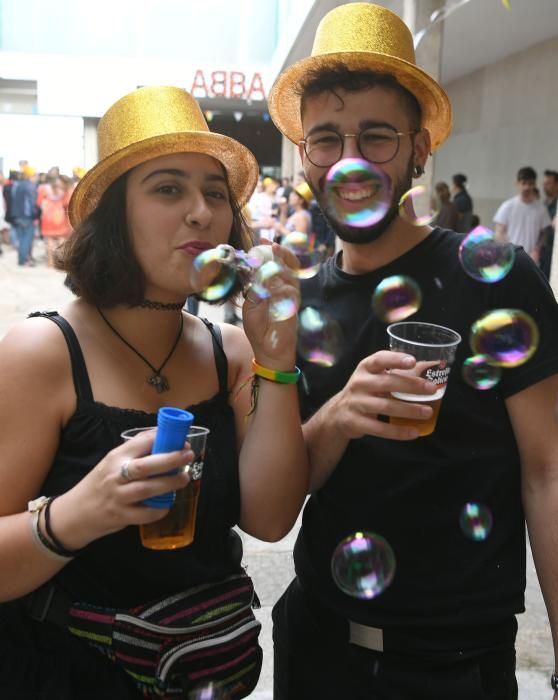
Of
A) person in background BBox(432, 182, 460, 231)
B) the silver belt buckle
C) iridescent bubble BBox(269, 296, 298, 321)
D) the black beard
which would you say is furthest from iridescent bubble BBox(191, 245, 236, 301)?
person in background BBox(432, 182, 460, 231)

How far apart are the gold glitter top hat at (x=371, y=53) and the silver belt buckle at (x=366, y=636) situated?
1236 mm

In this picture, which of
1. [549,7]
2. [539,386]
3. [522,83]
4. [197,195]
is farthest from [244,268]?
[522,83]

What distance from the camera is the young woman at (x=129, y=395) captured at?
4.27 feet

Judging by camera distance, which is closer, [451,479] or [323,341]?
[451,479]

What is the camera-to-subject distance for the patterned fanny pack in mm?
1332

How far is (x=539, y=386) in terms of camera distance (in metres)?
1.41

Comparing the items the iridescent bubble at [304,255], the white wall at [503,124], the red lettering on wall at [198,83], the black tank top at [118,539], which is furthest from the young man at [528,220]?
the red lettering on wall at [198,83]

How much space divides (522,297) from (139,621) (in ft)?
3.42

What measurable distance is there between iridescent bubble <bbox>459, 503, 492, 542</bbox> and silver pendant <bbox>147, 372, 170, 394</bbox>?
0.71 m

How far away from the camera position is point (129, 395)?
1.46m

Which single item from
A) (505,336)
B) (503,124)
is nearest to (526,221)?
(503,124)

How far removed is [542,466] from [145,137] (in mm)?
1107

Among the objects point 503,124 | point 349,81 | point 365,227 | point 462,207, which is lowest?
point 365,227

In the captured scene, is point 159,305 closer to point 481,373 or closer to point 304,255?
point 304,255
